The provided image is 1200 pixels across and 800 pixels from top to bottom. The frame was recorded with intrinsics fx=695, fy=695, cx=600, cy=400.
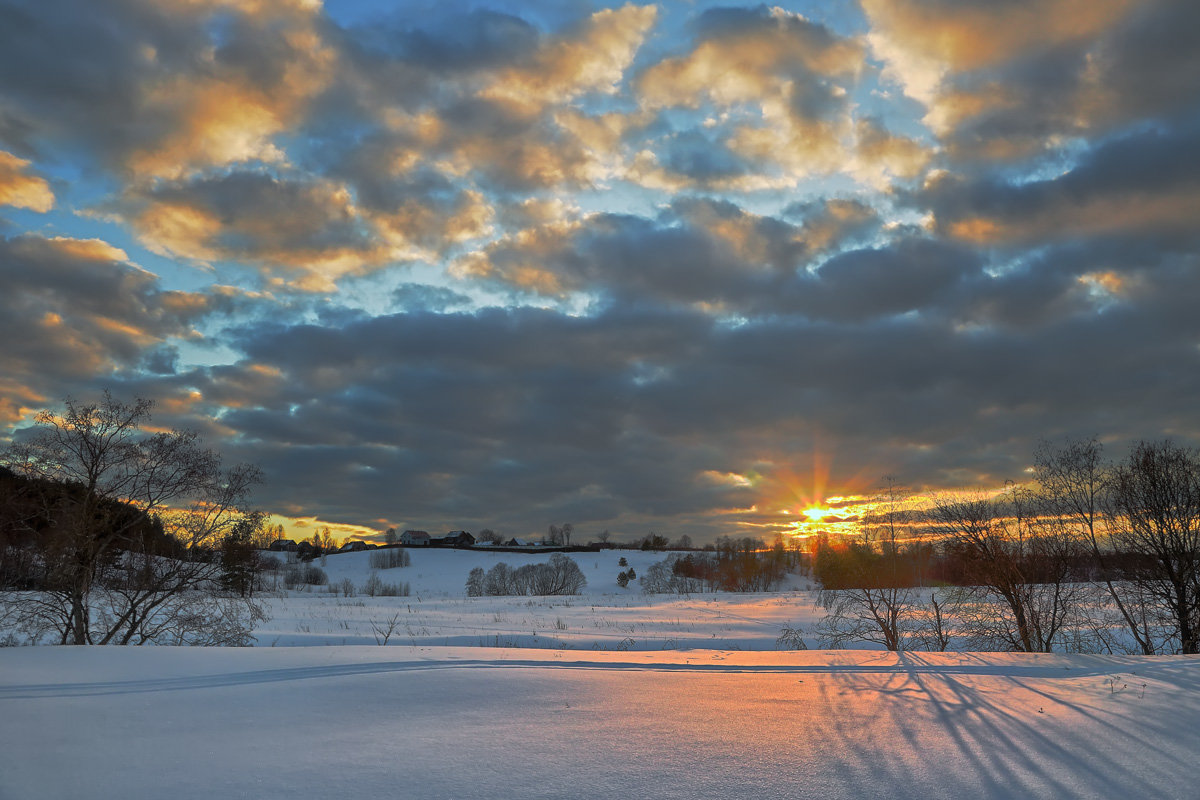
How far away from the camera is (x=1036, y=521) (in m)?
22.9

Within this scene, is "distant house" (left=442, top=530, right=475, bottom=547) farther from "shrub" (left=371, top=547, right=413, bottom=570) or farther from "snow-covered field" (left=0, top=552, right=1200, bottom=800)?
"snow-covered field" (left=0, top=552, right=1200, bottom=800)

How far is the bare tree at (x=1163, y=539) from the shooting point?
21.5 meters

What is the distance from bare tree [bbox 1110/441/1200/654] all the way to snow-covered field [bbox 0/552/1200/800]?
11525 millimetres

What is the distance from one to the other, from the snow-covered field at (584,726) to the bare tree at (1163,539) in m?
11.5

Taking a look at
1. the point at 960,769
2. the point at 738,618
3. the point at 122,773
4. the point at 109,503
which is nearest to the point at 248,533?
the point at 109,503

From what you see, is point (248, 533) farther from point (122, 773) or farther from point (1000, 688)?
point (1000, 688)

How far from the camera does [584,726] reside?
6.98 meters

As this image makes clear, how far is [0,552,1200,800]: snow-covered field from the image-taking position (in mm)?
5406

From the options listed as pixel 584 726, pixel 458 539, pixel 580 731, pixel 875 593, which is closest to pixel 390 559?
pixel 458 539

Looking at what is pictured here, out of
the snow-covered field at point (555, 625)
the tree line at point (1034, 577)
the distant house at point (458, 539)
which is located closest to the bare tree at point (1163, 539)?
the tree line at point (1034, 577)

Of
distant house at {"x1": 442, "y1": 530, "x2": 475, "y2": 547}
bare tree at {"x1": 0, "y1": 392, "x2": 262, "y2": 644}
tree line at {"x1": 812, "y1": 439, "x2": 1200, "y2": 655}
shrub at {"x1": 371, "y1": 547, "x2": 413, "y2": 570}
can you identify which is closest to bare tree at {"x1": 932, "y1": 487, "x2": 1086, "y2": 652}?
tree line at {"x1": 812, "y1": 439, "x2": 1200, "y2": 655}

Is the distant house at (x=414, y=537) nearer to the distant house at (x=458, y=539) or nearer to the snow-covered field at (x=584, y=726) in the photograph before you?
the distant house at (x=458, y=539)

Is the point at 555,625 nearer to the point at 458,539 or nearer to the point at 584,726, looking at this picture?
the point at 584,726

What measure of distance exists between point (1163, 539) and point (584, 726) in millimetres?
24064
